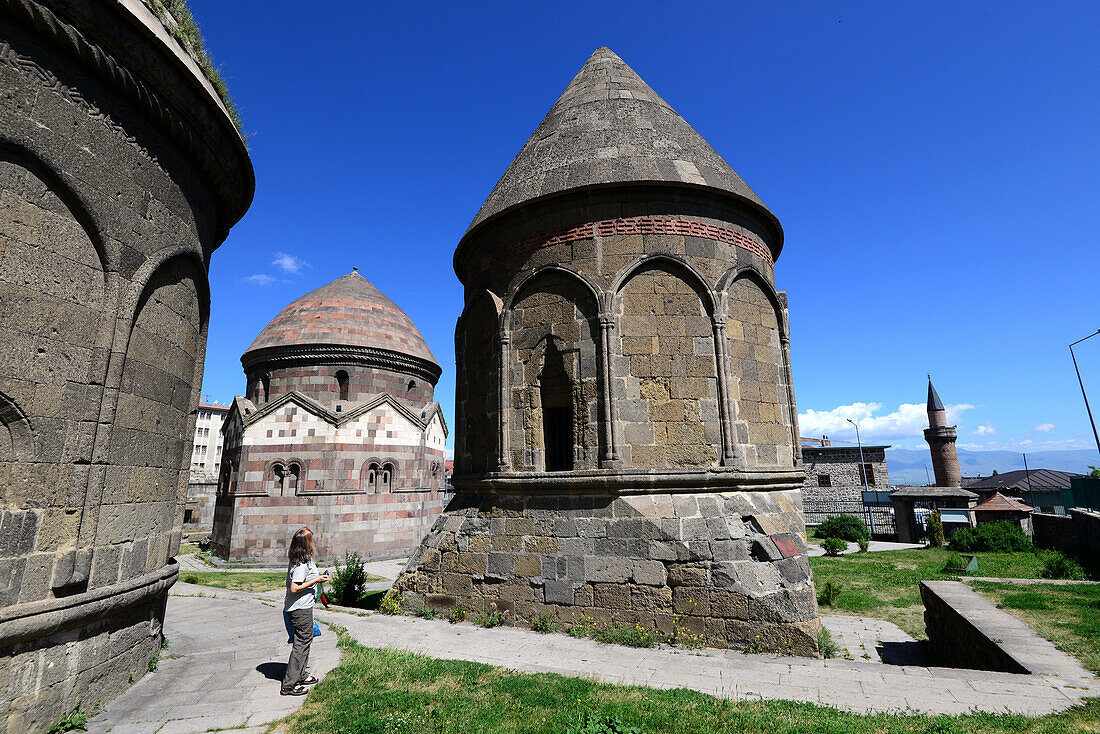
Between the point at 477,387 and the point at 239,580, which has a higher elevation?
the point at 477,387

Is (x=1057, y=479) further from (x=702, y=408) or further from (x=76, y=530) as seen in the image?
(x=76, y=530)

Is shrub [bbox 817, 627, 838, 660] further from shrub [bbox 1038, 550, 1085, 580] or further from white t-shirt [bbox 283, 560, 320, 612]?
shrub [bbox 1038, 550, 1085, 580]

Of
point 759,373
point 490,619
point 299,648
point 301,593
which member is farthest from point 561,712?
point 759,373

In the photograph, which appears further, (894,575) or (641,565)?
(894,575)

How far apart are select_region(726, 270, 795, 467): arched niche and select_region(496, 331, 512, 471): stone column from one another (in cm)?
325

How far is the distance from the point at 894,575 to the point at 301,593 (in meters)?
13.4

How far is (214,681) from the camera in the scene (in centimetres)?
486

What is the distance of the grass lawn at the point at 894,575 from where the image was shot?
959cm

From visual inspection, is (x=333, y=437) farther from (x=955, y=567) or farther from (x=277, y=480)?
(x=955, y=567)

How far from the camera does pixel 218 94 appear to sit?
555 centimetres

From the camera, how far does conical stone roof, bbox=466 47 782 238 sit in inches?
318

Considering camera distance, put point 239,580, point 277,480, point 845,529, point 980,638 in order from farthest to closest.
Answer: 1. point 845,529
2. point 277,480
3. point 239,580
4. point 980,638

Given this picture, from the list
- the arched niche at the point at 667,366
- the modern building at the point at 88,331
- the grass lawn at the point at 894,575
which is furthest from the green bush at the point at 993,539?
the modern building at the point at 88,331

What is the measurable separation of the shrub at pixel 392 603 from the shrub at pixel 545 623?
2.21 meters
